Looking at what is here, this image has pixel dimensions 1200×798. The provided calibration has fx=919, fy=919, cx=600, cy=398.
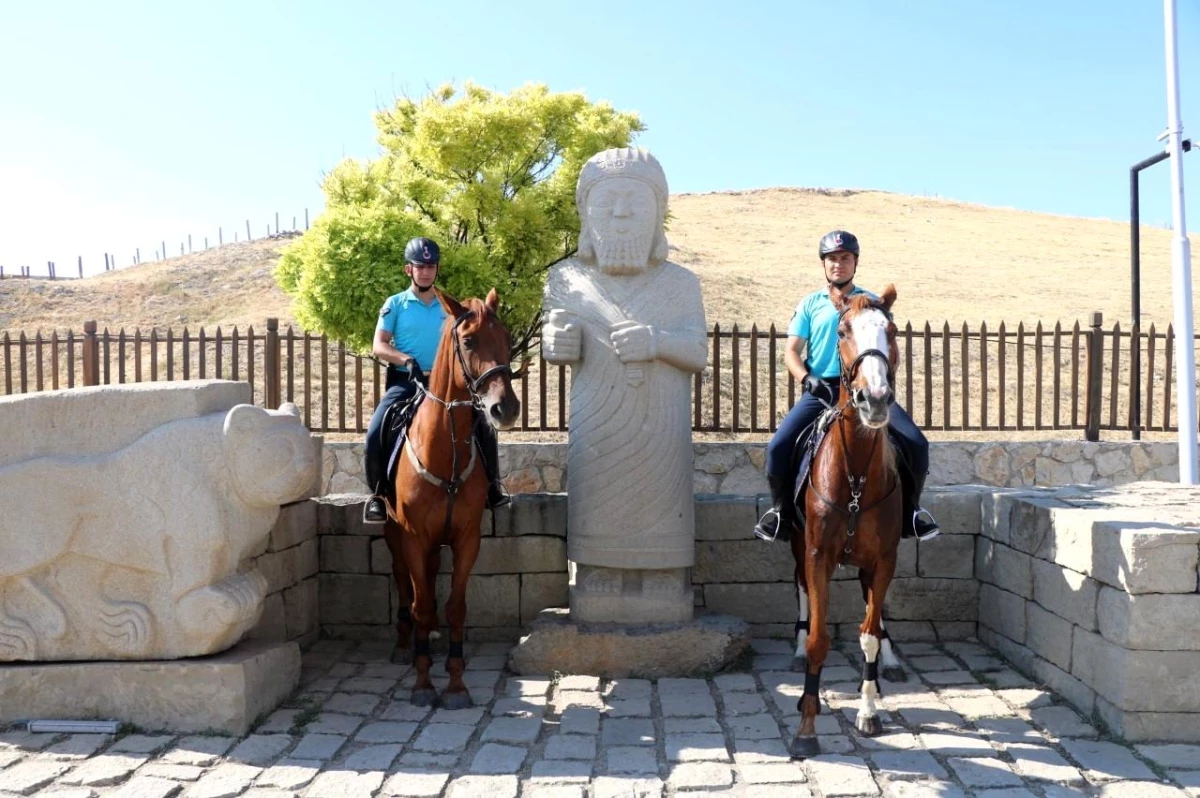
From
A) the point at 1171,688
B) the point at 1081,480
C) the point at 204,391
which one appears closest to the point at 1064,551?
the point at 1171,688

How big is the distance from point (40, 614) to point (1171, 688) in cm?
525

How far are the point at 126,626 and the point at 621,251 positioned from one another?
3.15 metres

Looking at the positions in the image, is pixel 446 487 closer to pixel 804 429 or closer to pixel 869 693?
pixel 804 429

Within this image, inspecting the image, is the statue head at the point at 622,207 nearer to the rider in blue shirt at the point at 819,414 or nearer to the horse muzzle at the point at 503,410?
the rider in blue shirt at the point at 819,414

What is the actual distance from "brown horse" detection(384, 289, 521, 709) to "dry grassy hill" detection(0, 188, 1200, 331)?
1499cm

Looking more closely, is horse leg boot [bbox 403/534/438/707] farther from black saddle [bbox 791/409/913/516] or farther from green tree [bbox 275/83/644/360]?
green tree [bbox 275/83/644/360]

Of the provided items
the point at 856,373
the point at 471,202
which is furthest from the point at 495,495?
the point at 471,202

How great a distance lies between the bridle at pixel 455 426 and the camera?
439 cm

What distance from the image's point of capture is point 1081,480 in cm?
1031

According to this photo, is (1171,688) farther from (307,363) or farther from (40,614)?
(307,363)

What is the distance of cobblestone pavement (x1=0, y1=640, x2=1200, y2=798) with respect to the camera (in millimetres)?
3707

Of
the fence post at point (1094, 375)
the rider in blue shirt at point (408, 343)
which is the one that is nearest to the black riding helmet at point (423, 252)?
the rider in blue shirt at point (408, 343)

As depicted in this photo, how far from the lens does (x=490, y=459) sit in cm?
513

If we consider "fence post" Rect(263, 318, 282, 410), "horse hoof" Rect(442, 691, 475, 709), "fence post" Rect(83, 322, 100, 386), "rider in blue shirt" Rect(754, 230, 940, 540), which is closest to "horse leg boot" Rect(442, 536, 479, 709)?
"horse hoof" Rect(442, 691, 475, 709)
